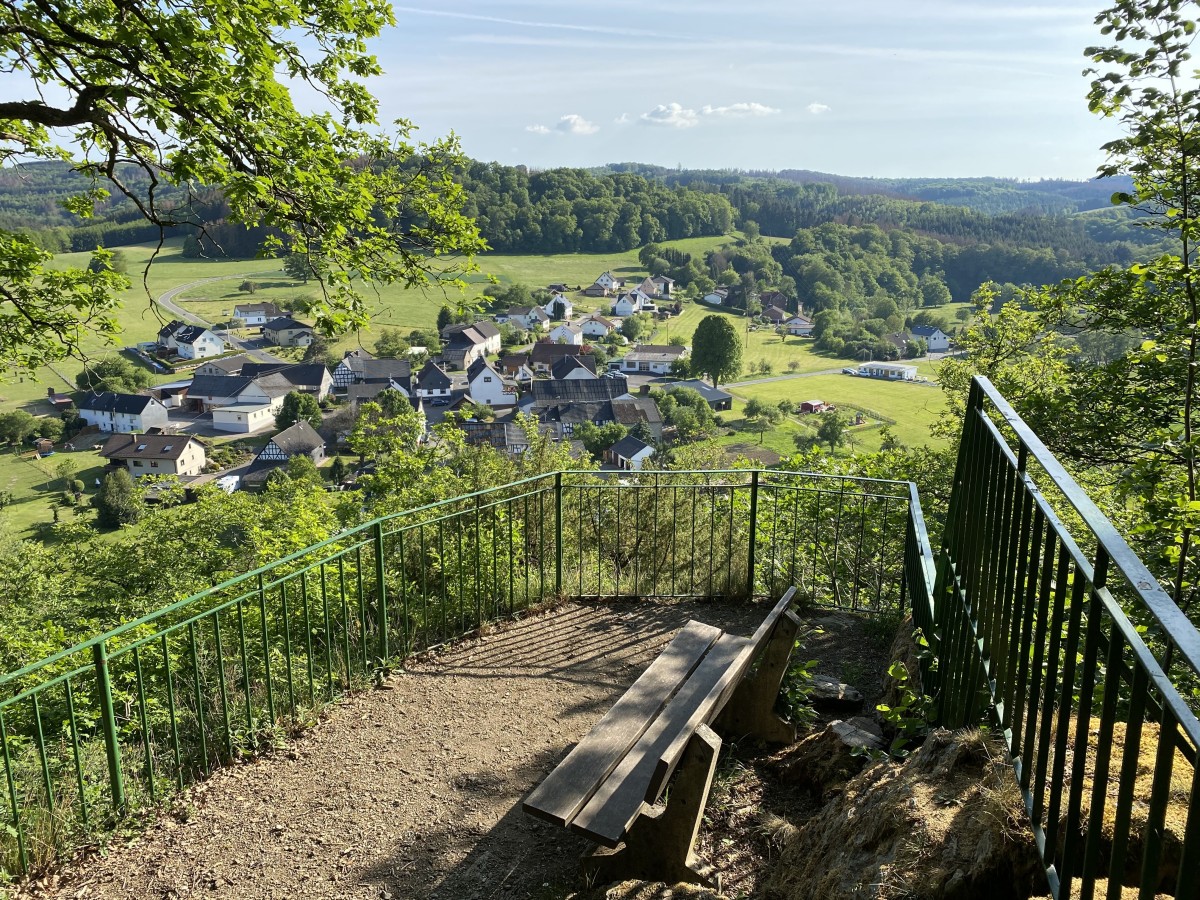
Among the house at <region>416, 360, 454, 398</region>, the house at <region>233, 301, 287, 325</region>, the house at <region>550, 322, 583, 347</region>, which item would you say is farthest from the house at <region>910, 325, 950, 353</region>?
the house at <region>233, 301, 287, 325</region>

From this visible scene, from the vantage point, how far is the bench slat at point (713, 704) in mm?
3756

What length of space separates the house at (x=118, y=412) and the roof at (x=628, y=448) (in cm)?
4276

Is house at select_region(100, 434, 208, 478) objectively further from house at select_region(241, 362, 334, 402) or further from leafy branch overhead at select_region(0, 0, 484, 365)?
leafy branch overhead at select_region(0, 0, 484, 365)

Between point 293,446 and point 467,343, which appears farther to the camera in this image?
point 467,343

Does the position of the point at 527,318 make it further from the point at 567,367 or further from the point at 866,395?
the point at 866,395

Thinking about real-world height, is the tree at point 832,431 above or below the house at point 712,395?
above

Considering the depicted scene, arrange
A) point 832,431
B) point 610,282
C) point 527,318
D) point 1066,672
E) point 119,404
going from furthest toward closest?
point 610,282
point 527,318
point 119,404
point 832,431
point 1066,672

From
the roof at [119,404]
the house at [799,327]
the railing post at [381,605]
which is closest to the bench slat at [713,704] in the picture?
the railing post at [381,605]

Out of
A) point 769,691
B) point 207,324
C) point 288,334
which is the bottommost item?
point 288,334

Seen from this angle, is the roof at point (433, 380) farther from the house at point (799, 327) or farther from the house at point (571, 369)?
the house at point (799, 327)

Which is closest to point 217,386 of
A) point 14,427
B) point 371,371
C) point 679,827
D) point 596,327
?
point 371,371

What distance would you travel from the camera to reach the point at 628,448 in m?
63.6

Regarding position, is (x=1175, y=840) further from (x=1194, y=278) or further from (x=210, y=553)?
(x=210, y=553)

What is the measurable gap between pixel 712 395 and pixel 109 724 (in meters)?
79.9
